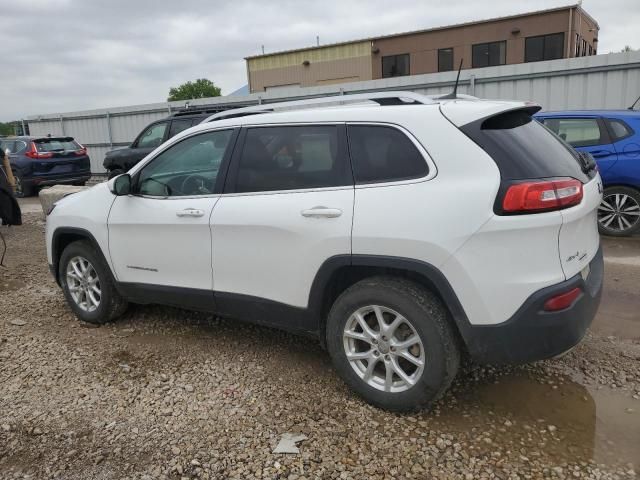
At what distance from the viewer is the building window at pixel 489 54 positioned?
29156mm

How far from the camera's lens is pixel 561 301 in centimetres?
262

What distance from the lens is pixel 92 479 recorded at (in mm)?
2639

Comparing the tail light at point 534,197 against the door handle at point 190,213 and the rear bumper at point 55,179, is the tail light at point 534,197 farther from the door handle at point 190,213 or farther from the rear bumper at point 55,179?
the rear bumper at point 55,179

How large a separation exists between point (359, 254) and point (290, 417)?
1029mm

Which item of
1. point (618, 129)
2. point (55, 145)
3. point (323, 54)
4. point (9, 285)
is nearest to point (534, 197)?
point (618, 129)

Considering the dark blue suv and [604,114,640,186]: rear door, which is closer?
[604,114,640,186]: rear door

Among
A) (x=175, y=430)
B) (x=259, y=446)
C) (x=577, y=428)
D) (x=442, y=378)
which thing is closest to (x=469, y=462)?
(x=442, y=378)

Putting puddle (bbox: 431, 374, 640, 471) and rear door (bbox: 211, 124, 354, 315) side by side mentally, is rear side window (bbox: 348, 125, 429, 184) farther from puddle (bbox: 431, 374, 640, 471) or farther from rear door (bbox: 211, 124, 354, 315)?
puddle (bbox: 431, 374, 640, 471)

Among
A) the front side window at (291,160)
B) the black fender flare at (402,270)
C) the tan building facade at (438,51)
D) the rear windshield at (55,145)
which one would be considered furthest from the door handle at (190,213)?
the tan building facade at (438,51)

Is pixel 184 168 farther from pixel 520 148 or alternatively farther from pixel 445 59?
pixel 445 59

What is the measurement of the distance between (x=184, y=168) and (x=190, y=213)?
0.53 meters

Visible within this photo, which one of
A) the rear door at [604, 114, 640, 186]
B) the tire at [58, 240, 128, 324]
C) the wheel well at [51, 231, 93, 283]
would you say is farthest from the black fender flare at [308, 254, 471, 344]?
the rear door at [604, 114, 640, 186]

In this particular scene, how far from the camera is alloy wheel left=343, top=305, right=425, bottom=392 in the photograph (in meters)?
2.90

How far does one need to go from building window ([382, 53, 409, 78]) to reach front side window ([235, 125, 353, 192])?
29.7 metres
